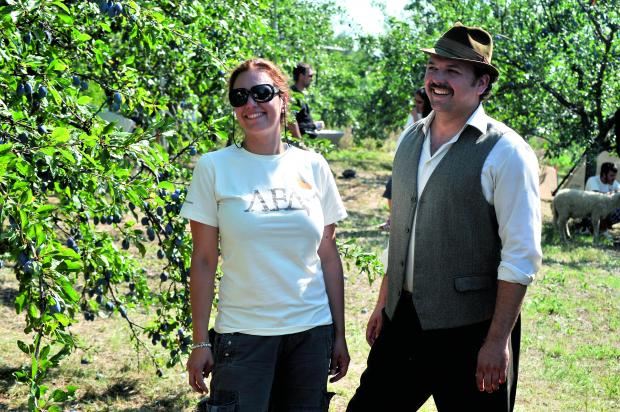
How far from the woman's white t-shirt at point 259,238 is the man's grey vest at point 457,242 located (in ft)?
1.14

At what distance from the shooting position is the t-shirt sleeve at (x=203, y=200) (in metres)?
2.66

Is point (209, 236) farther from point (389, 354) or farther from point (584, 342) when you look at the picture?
point (584, 342)

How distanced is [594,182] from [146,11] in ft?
30.1

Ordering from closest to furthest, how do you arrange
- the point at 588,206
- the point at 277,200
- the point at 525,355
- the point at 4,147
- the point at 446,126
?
the point at 4,147 < the point at 277,200 < the point at 446,126 < the point at 525,355 < the point at 588,206

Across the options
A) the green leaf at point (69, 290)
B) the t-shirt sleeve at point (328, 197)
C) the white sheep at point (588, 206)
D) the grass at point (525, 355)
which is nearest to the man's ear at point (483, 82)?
the t-shirt sleeve at point (328, 197)

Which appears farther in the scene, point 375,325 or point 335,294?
point 375,325

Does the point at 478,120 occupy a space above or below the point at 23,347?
above

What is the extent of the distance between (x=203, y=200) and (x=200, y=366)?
53 centimetres

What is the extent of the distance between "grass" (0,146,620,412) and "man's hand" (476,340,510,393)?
2.00 m

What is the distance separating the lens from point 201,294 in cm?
269

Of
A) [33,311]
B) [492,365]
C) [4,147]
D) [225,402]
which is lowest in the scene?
[225,402]

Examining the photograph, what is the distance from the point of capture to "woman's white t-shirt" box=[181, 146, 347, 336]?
2.64 meters

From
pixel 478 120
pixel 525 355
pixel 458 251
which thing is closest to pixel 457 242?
pixel 458 251

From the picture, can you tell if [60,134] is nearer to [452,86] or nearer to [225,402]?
[225,402]
